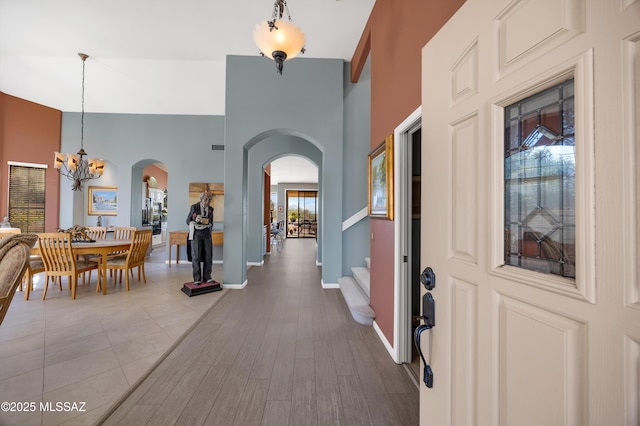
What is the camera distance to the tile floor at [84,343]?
6.30 ft

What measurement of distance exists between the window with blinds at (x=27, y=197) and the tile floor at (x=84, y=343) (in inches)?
108

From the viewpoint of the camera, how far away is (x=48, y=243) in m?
3.85

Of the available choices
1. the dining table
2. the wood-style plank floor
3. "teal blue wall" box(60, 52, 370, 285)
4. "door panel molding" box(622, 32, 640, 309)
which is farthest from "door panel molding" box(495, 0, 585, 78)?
the dining table

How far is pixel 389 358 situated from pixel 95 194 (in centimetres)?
A: 844

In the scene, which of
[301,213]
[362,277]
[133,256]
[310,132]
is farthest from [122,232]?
[301,213]

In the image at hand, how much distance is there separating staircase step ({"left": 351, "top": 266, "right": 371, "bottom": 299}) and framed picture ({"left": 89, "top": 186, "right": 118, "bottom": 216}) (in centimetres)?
670

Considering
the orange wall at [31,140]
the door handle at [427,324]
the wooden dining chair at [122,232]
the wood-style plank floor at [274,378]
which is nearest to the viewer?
the door handle at [427,324]

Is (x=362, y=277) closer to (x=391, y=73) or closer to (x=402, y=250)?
(x=402, y=250)

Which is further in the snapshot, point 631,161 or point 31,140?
point 31,140

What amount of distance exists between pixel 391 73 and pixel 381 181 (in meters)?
1.06

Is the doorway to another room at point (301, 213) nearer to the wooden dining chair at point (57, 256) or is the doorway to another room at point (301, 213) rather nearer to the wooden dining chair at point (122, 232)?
the wooden dining chair at point (122, 232)

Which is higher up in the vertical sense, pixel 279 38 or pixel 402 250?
pixel 279 38

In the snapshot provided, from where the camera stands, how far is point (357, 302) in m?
3.47

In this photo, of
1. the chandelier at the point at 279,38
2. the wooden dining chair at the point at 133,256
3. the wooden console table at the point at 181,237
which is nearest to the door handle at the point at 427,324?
the chandelier at the point at 279,38
